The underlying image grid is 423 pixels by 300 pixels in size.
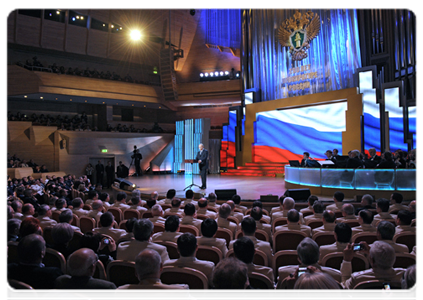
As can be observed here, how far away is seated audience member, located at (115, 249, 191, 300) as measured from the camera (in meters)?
1.95

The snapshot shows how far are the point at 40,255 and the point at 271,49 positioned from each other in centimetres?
1622

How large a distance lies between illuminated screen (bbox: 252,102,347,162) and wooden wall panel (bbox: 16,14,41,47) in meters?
13.8

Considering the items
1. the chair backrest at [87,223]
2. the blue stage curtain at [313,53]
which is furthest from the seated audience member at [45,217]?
the blue stage curtain at [313,53]

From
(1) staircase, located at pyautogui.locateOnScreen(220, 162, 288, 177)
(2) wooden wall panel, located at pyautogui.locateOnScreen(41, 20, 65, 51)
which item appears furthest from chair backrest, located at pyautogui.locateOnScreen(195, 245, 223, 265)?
(2) wooden wall panel, located at pyautogui.locateOnScreen(41, 20, 65, 51)

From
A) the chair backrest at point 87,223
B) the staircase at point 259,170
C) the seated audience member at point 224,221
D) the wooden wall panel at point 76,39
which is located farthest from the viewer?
the wooden wall panel at point 76,39

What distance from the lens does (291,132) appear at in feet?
52.4

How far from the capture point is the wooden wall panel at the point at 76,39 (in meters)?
19.3

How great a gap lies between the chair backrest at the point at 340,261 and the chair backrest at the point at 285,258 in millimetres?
239

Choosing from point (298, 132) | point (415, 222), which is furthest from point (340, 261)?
point (298, 132)

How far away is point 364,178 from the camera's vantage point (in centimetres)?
780

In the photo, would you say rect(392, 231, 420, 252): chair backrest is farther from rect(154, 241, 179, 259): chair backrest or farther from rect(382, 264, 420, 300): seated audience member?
rect(154, 241, 179, 259): chair backrest

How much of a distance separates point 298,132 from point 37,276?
47.8ft

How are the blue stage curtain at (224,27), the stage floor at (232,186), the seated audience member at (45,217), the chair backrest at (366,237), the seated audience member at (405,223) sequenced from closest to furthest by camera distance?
the chair backrest at (366,237), the seated audience member at (405,223), the seated audience member at (45,217), the stage floor at (232,186), the blue stage curtain at (224,27)

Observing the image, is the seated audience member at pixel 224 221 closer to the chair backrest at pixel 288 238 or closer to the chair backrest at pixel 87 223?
the chair backrest at pixel 288 238
